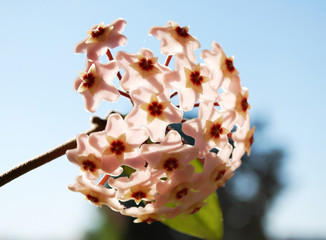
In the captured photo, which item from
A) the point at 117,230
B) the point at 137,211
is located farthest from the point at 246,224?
the point at 137,211

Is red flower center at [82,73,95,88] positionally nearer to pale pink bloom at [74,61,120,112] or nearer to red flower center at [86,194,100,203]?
pale pink bloom at [74,61,120,112]

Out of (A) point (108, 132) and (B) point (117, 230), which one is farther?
(B) point (117, 230)

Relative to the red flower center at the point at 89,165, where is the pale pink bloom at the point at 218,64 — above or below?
above

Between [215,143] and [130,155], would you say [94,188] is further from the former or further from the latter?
[215,143]

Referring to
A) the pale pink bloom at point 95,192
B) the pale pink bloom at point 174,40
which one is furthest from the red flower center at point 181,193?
the pale pink bloom at point 174,40

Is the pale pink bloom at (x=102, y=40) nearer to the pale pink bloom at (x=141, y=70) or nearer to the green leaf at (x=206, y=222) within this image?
the pale pink bloom at (x=141, y=70)
